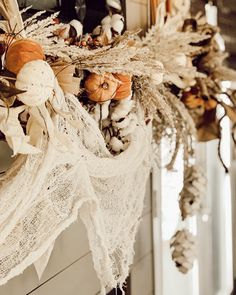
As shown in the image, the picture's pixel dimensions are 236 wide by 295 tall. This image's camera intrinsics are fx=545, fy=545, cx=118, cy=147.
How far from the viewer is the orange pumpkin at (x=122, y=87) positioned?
3.19 feet

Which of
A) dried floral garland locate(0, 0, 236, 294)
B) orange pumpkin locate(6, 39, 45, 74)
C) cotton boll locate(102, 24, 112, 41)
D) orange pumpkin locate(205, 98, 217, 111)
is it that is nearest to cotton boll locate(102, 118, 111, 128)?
dried floral garland locate(0, 0, 236, 294)

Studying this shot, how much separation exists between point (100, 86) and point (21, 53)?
0.23 meters

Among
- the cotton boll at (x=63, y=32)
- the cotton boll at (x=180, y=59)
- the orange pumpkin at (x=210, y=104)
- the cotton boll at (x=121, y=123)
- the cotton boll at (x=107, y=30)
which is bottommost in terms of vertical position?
the orange pumpkin at (x=210, y=104)

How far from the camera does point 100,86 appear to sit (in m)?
0.94

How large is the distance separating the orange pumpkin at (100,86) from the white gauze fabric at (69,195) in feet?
0.21

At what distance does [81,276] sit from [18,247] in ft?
1.54

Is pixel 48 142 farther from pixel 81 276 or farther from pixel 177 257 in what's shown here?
pixel 177 257

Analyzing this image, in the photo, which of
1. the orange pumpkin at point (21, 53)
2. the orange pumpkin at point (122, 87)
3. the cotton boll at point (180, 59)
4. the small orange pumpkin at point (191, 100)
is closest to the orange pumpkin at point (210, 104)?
the small orange pumpkin at point (191, 100)

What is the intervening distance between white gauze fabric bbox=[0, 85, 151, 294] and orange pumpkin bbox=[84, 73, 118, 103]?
6 centimetres

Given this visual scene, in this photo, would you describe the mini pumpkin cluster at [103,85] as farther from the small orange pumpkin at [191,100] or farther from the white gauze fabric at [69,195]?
the small orange pumpkin at [191,100]

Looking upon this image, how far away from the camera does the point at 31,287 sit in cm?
100

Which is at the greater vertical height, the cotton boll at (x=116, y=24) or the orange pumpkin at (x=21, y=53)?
the orange pumpkin at (x=21, y=53)

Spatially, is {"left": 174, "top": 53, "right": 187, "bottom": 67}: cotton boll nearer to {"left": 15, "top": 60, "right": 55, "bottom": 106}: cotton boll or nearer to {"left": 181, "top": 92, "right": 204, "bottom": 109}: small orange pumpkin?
{"left": 181, "top": 92, "right": 204, "bottom": 109}: small orange pumpkin

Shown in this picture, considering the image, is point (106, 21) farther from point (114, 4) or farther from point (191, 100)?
point (191, 100)
